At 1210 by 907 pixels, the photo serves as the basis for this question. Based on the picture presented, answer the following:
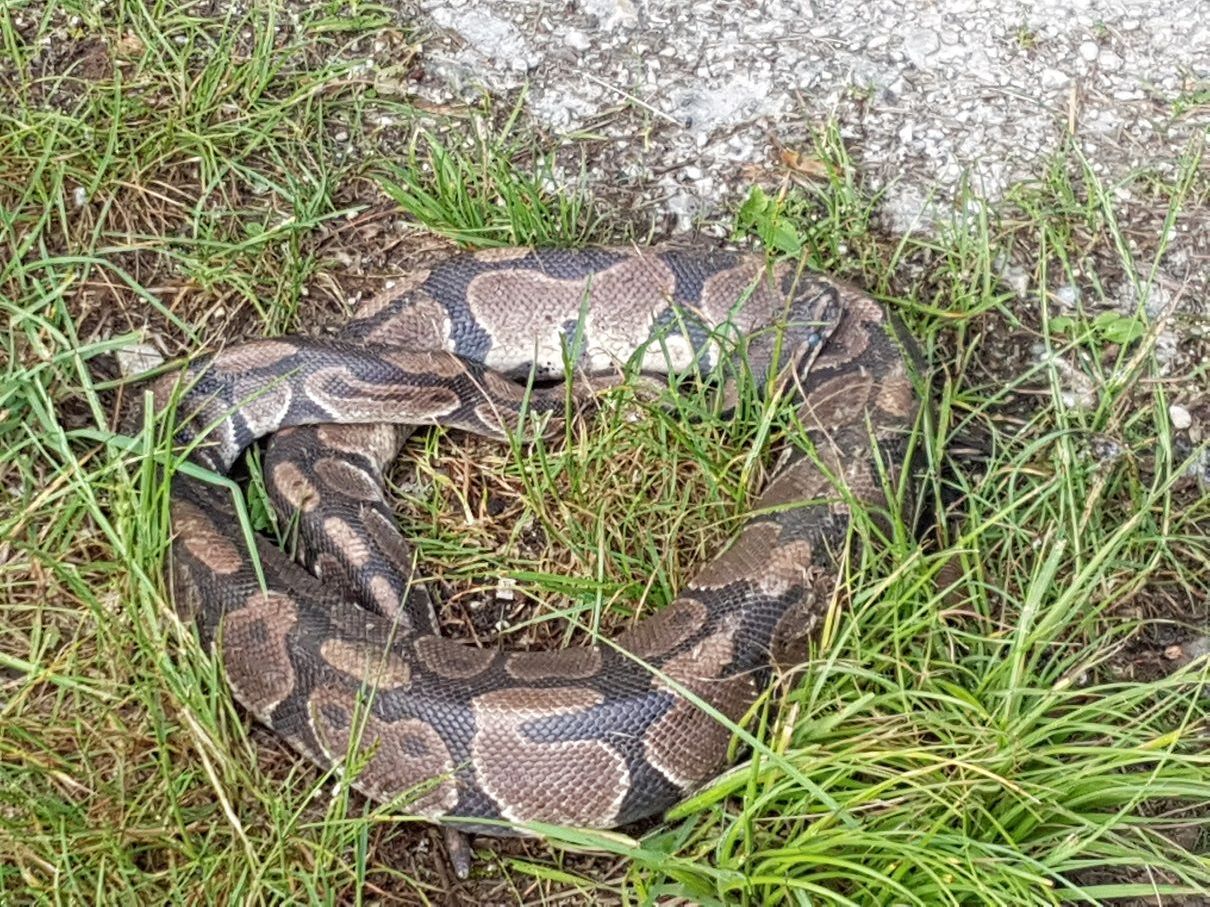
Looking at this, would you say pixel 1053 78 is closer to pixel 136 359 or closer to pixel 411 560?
pixel 411 560

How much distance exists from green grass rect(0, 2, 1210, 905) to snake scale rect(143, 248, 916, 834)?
0.68 ft

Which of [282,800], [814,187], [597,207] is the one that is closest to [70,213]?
[597,207]

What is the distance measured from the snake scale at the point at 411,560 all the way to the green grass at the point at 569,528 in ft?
0.68

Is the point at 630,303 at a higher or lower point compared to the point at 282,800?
higher

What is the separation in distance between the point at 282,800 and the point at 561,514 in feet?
6.00

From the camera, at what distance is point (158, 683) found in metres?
5.00

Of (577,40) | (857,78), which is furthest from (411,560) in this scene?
(857,78)

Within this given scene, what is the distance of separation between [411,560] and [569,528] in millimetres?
785

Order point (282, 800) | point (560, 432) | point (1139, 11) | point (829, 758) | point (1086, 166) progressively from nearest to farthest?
point (829, 758) → point (282, 800) → point (560, 432) → point (1086, 166) → point (1139, 11)

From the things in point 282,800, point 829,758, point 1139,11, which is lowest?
point 282,800

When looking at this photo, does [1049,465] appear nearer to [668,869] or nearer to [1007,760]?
[1007,760]

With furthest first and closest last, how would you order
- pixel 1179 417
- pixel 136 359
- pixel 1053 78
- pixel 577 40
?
pixel 577 40
pixel 1053 78
pixel 136 359
pixel 1179 417

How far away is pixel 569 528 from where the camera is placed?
575 centimetres

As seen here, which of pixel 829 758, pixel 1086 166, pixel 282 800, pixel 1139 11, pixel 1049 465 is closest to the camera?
pixel 829 758
